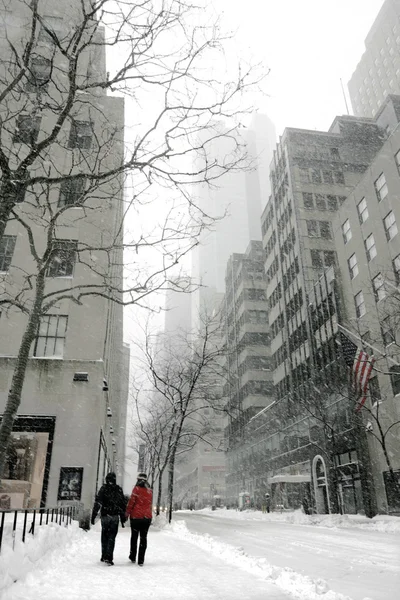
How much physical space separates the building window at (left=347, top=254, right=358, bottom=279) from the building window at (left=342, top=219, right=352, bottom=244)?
5.70ft

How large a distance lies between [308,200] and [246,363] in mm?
27303

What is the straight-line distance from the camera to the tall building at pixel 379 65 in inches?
3711

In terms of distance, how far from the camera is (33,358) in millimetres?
19922

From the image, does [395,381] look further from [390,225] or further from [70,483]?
[70,483]

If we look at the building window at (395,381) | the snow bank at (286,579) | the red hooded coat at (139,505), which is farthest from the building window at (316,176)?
the red hooded coat at (139,505)

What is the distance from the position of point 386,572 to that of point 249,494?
5513cm

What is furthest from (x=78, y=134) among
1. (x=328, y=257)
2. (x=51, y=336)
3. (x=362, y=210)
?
(x=328, y=257)

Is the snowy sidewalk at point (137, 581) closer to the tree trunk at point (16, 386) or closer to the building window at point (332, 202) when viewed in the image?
the tree trunk at point (16, 386)

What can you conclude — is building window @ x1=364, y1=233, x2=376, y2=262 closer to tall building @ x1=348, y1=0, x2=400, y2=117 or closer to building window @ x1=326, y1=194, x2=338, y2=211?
building window @ x1=326, y1=194, x2=338, y2=211

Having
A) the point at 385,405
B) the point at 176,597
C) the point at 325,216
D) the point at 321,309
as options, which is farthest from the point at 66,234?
the point at 325,216

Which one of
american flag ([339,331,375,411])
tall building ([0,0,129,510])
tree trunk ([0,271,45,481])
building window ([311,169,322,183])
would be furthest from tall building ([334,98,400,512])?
tree trunk ([0,271,45,481])

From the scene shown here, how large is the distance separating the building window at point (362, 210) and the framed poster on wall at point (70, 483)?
2693 centimetres

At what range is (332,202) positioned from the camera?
5112 cm

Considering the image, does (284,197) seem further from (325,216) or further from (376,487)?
(376,487)
